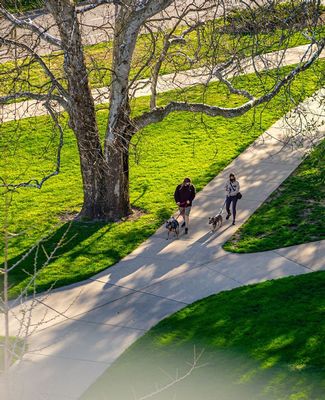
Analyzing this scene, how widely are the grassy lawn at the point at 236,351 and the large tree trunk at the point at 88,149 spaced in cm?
467

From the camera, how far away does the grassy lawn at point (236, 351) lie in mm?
11758

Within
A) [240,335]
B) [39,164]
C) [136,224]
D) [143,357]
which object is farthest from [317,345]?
[39,164]

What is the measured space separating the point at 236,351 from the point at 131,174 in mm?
9039

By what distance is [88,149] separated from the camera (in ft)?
58.3

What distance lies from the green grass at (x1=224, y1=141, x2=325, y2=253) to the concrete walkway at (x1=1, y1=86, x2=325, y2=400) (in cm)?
25

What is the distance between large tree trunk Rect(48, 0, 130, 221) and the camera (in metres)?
16.5

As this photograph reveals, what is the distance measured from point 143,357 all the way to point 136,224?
5.66m

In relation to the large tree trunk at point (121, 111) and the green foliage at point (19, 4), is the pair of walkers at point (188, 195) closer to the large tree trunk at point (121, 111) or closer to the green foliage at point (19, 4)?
the large tree trunk at point (121, 111)

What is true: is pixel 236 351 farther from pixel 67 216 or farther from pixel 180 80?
pixel 180 80

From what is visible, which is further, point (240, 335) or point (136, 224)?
A: point (136, 224)

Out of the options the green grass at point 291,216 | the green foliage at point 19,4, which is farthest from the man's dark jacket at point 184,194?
the green foliage at point 19,4

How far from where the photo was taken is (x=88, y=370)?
12.8m

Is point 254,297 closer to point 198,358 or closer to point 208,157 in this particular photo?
point 198,358

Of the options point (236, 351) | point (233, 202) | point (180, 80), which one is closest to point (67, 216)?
point (233, 202)
